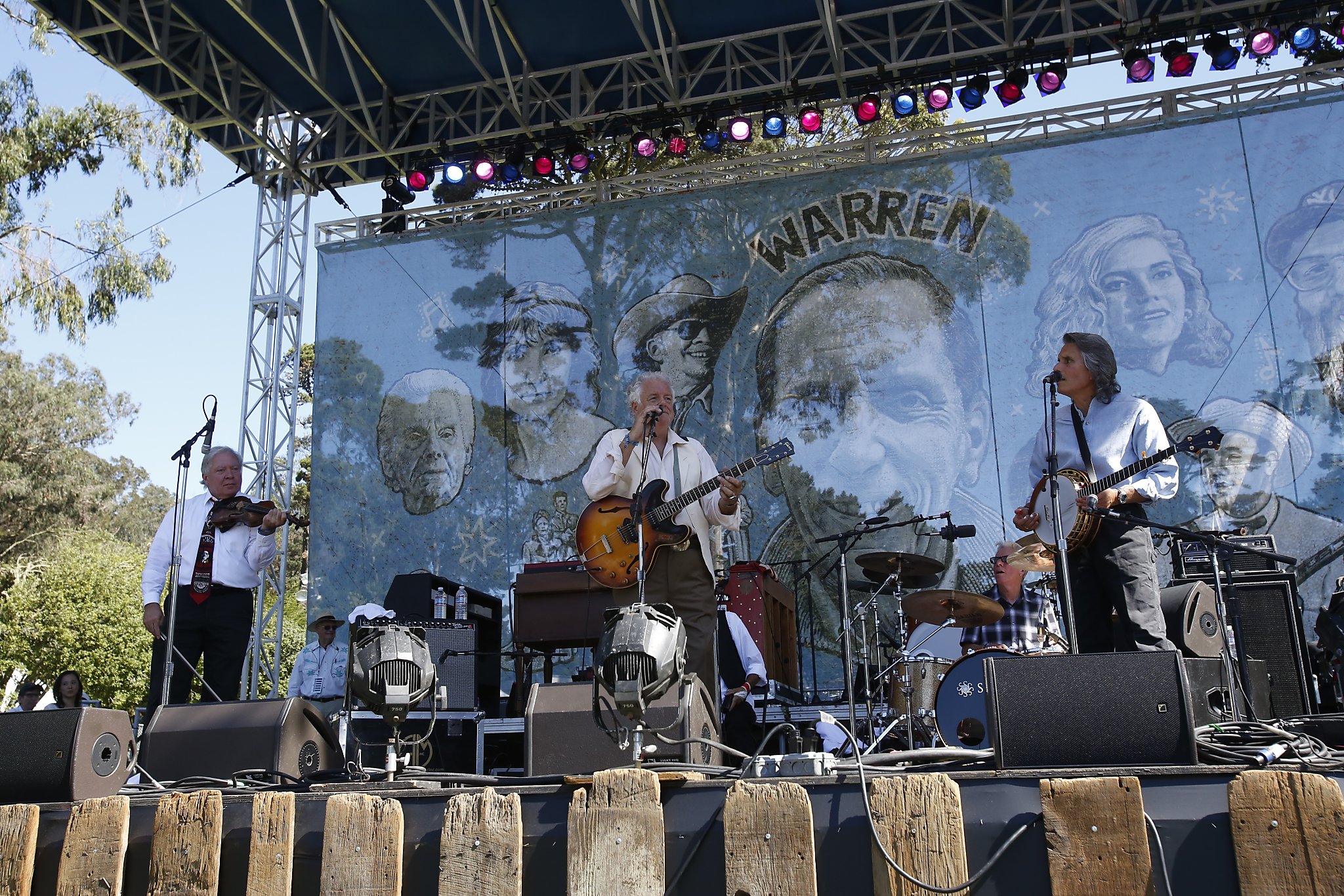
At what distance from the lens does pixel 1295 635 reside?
564cm

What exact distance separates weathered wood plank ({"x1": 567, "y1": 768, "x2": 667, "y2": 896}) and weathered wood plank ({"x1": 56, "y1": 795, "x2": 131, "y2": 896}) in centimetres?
98

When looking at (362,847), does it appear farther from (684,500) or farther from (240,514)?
(240,514)

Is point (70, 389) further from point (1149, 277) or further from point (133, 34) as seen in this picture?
point (1149, 277)

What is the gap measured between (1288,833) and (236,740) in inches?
105

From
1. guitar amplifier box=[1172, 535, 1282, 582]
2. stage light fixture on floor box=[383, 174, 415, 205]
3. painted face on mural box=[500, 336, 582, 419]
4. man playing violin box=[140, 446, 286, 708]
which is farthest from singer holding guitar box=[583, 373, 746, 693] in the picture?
stage light fixture on floor box=[383, 174, 415, 205]

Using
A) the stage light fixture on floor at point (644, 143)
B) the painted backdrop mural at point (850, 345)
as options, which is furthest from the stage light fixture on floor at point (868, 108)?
→ the stage light fixture on floor at point (644, 143)

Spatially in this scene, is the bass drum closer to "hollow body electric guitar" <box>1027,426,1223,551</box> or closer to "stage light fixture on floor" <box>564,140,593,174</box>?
"hollow body electric guitar" <box>1027,426,1223,551</box>

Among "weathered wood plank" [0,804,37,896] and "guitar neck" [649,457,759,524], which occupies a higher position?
"guitar neck" [649,457,759,524]

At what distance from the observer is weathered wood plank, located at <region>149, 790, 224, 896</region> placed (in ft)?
7.26

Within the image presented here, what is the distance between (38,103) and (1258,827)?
652 inches

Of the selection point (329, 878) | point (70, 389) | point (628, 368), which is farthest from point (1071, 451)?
point (70, 389)

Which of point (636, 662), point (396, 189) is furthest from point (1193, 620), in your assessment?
point (396, 189)

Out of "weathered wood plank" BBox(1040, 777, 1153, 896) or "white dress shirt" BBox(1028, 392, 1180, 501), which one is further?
"white dress shirt" BBox(1028, 392, 1180, 501)

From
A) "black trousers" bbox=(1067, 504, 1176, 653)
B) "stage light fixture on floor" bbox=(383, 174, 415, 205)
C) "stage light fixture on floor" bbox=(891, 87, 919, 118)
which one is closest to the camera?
"black trousers" bbox=(1067, 504, 1176, 653)
